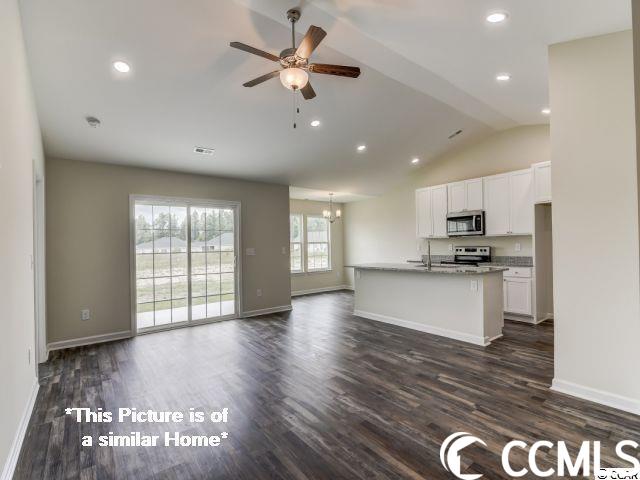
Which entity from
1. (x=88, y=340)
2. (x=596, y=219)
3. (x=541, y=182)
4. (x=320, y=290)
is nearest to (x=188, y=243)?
(x=88, y=340)

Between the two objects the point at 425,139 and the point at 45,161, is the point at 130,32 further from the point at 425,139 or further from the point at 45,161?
the point at 425,139

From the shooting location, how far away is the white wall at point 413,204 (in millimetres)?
5723

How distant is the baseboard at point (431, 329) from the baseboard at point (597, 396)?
4.17 ft

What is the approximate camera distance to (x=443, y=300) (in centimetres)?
466

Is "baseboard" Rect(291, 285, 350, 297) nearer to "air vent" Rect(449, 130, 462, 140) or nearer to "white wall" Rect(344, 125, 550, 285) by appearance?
"white wall" Rect(344, 125, 550, 285)

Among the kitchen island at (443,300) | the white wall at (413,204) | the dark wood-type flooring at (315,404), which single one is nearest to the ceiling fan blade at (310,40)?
the dark wood-type flooring at (315,404)

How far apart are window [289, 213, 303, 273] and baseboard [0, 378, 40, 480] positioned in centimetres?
608

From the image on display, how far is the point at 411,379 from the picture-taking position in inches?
126

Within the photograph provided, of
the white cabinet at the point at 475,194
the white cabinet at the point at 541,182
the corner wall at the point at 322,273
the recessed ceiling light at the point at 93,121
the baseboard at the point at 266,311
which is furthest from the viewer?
the corner wall at the point at 322,273

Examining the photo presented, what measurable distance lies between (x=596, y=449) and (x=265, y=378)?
2.63m

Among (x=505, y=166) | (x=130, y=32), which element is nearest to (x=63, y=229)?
(x=130, y=32)

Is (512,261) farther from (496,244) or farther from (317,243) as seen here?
(317,243)

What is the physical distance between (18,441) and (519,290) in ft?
20.7

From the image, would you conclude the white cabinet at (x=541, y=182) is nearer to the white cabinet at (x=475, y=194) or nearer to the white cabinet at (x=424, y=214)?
the white cabinet at (x=475, y=194)
